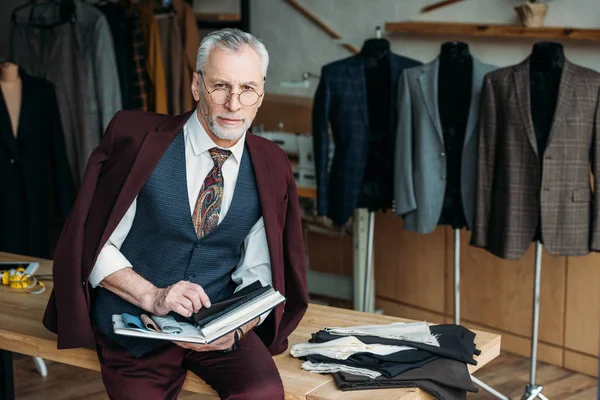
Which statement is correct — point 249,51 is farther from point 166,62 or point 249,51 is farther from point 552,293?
point 166,62

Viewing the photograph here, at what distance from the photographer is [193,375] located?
2.49m

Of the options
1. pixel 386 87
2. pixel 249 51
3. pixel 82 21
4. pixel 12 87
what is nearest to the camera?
pixel 249 51

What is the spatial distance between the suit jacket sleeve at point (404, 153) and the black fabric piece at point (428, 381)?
6.01ft

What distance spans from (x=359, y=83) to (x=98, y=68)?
1702mm

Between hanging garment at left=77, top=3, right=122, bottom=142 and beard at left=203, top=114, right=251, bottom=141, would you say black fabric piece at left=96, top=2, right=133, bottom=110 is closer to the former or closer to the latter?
hanging garment at left=77, top=3, right=122, bottom=142

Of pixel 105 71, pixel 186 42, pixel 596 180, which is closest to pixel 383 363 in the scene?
pixel 596 180

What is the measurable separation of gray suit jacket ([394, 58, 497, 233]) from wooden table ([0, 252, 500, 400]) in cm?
123

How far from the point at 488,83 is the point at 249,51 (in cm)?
169

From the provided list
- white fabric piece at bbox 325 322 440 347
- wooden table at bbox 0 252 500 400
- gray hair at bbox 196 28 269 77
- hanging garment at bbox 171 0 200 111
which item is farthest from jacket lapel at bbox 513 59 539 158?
hanging garment at bbox 171 0 200 111

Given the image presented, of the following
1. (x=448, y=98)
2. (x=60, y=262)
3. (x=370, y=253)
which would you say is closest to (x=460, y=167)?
(x=448, y=98)

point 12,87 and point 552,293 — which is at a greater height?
point 12,87

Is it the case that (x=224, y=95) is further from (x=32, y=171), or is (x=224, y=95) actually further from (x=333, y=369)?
(x=32, y=171)

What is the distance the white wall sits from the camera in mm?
4293

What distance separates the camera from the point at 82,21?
208 inches
